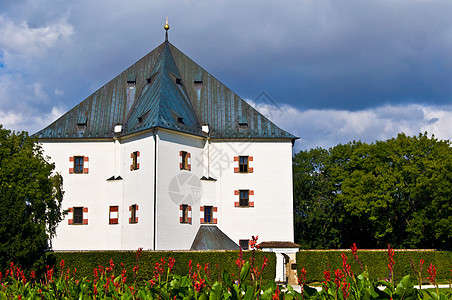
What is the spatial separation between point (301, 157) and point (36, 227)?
3967 centimetres

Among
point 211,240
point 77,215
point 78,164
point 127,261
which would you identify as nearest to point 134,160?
point 78,164

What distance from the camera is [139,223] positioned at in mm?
30266

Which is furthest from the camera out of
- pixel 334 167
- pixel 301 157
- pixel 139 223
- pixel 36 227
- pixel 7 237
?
pixel 301 157

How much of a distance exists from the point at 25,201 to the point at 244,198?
16.1 m

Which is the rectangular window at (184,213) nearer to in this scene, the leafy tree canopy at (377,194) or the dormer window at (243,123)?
the dormer window at (243,123)

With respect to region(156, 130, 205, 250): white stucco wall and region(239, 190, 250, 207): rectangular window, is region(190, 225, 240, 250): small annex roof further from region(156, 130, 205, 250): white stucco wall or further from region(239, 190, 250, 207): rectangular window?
region(239, 190, 250, 207): rectangular window

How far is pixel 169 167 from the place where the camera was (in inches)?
1213

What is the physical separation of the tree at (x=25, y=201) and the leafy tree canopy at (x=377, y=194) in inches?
991

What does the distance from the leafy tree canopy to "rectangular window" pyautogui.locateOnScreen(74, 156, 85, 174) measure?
23211 millimetres

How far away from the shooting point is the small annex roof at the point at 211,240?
3067cm

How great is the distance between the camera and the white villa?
101ft

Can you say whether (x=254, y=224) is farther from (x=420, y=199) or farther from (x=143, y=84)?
(x=420, y=199)

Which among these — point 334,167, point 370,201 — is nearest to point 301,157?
point 334,167

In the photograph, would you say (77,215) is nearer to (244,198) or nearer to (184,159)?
(184,159)
